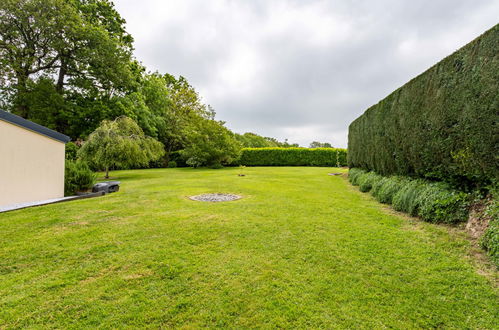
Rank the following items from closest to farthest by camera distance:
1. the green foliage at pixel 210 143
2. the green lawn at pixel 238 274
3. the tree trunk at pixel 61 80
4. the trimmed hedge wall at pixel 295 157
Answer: the green lawn at pixel 238 274, the tree trunk at pixel 61 80, the green foliage at pixel 210 143, the trimmed hedge wall at pixel 295 157

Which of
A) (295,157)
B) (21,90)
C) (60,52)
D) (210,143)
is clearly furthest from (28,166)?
(295,157)

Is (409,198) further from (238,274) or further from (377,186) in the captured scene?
(238,274)

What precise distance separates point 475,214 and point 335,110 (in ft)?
42.9

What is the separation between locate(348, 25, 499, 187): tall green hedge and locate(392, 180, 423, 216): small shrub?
0.29 meters

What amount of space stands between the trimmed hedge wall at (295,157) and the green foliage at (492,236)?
64.3 feet

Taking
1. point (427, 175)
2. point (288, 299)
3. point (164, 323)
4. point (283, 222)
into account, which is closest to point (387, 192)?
point (427, 175)

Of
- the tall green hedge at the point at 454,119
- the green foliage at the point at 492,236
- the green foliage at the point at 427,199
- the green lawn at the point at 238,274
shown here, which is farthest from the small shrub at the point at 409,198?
the green foliage at the point at 492,236

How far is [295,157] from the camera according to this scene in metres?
22.5

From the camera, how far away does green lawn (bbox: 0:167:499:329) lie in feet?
5.43

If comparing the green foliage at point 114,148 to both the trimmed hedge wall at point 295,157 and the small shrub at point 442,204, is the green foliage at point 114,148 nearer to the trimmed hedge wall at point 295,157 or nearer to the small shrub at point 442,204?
the small shrub at point 442,204

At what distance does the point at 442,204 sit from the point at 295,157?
19.0 metres

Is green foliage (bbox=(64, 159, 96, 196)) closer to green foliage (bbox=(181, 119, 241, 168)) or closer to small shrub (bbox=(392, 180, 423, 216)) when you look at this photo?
small shrub (bbox=(392, 180, 423, 216))

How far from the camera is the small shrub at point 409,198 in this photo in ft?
13.8

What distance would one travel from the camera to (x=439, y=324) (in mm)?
1593
